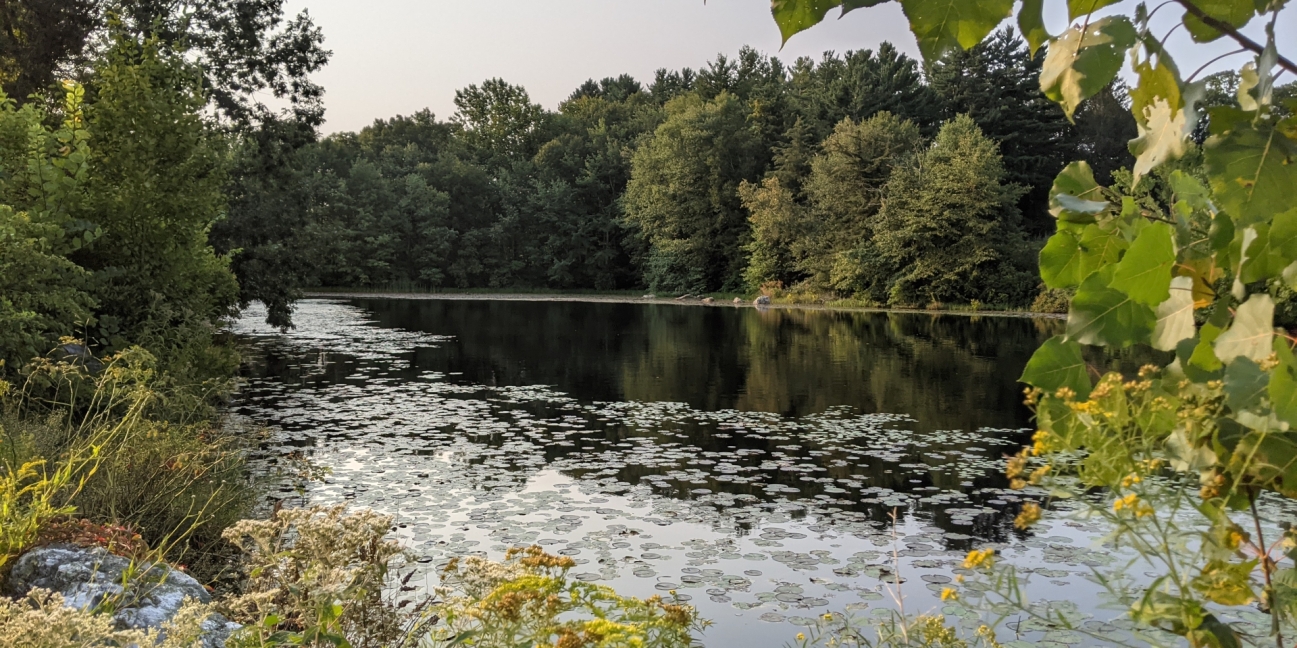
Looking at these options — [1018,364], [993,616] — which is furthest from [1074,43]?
[1018,364]

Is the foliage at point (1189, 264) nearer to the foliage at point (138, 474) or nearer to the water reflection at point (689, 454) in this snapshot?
the water reflection at point (689, 454)

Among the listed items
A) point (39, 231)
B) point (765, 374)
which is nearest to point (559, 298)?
point (765, 374)

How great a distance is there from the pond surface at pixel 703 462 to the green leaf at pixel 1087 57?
7.67 ft

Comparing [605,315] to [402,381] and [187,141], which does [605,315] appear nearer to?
[402,381]

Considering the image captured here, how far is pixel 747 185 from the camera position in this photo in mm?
45031

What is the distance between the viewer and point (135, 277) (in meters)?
8.95

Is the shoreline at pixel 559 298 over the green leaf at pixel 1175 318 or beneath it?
beneath

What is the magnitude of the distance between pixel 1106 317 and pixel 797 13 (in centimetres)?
49

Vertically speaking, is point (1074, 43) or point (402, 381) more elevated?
point (1074, 43)

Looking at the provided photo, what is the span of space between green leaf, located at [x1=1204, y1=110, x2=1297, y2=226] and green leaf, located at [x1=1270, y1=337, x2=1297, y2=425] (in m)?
0.14

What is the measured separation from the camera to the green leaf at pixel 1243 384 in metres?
0.96

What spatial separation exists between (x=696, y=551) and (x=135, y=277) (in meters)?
6.24

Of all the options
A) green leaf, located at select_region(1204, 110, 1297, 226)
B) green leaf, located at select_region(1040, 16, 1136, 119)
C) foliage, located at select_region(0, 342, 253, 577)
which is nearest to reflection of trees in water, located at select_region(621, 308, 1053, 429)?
→ foliage, located at select_region(0, 342, 253, 577)

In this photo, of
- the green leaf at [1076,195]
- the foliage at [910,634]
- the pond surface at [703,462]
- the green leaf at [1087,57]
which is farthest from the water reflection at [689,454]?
the green leaf at [1087,57]
